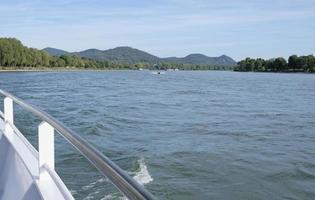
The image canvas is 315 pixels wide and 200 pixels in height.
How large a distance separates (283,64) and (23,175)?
162 metres

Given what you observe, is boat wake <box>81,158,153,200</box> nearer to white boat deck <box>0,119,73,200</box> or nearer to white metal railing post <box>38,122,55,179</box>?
white boat deck <box>0,119,73,200</box>

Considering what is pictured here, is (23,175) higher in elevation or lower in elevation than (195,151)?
higher

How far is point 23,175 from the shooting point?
355cm

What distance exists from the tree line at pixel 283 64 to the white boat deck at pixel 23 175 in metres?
154

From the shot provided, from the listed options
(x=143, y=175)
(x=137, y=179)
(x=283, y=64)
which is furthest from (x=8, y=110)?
(x=283, y=64)

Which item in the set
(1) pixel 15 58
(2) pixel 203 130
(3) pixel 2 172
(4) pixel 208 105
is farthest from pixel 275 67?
(3) pixel 2 172

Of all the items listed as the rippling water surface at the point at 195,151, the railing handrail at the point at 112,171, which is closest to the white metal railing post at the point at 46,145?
the railing handrail at the point at 112,171

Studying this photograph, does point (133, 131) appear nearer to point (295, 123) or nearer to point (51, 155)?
point (295, 123)

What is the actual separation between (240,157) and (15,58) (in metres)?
129

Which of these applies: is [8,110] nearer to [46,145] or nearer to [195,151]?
[46,145]

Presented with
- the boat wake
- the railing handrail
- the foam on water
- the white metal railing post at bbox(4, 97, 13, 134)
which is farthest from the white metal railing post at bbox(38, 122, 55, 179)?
the foam on water

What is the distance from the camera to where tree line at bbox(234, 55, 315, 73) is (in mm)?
151625

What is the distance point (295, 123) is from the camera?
2136 centimetres

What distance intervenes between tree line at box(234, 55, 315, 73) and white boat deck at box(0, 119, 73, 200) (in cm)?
15397
